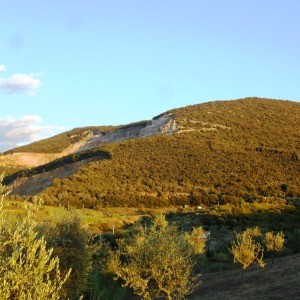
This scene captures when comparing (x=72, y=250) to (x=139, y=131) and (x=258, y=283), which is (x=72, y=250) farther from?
(x=139, y=131)

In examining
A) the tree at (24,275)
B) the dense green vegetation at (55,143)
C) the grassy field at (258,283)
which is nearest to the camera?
the tree at (24,275)

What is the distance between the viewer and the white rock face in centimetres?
13050

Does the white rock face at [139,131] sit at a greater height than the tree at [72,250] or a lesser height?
greater

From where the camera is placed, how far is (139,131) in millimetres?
151625

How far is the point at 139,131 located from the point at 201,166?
62.0 meters

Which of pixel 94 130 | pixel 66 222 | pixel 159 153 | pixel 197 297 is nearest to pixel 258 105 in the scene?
pixel 159 153

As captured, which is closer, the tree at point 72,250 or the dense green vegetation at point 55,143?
the tree at point 72,250

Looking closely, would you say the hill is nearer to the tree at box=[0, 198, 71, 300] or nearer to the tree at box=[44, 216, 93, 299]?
the tree at box=[44, 216, 93, 299]

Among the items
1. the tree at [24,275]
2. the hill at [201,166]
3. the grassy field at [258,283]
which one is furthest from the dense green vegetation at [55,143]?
the tree at [24,275]

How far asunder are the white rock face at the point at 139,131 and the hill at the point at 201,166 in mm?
1681

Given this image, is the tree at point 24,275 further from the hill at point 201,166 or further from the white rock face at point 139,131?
the white rock face at point 139,131

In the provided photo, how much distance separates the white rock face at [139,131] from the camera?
130 meters

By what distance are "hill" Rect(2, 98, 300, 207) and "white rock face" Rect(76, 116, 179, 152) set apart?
168 centimetres

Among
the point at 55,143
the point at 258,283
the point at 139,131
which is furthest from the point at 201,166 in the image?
the point at 55,143
